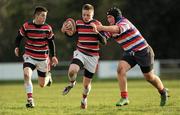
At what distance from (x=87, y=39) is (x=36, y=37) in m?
1.44

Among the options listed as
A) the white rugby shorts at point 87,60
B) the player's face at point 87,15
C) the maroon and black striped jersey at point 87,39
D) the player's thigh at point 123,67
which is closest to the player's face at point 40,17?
the maroon and black striped jersey at point 87,39

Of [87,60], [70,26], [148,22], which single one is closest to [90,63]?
[87,60]

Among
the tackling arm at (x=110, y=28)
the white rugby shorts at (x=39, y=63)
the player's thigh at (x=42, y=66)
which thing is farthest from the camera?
the player's thigh at (x=42, y=66)

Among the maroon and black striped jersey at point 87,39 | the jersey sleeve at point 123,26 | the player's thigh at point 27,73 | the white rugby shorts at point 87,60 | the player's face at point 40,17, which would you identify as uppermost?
the player's face at point 40,17

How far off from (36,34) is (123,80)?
2.57m

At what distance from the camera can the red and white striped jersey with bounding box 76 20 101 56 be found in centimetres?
1452

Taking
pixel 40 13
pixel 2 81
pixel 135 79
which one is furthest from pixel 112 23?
pixel 2 81

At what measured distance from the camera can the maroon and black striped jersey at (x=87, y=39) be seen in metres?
14.5

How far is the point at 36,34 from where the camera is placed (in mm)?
15172

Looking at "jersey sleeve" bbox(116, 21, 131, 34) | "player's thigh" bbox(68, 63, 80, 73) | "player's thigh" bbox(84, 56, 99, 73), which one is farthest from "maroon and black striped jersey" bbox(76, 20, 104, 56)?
"jersey sleeve" bbox(116, 21, 131, 34)

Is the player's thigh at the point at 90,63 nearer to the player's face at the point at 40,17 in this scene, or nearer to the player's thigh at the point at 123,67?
the player's thigh at the point at 123,67

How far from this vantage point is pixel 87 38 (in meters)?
14.5

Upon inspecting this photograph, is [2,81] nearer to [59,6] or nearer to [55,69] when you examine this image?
[55,69]

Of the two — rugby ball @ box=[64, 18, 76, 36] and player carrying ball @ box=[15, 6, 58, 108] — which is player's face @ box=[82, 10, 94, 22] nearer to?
rugby ball @ box=[64, 18, 76, 36]
